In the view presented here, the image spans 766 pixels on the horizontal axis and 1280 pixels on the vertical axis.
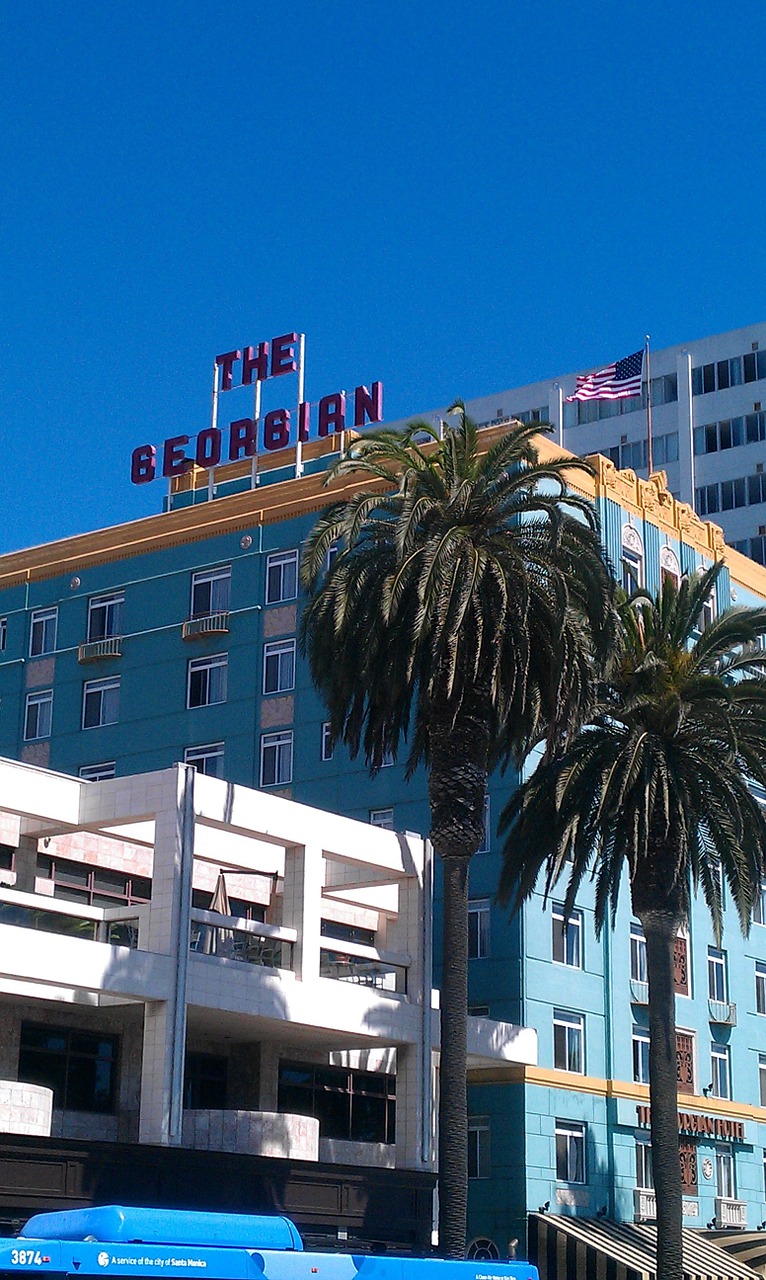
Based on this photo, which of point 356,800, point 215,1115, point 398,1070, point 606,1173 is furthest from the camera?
point 356,800

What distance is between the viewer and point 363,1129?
5338cm

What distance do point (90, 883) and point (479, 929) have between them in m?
13.9

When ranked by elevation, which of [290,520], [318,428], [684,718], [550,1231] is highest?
[318,428]

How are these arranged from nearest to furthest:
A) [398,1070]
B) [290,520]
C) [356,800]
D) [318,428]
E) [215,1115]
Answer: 1. [215,1115]
2. [398,1070]
3. [356,800]
4. [290,520]
5. [318,428]

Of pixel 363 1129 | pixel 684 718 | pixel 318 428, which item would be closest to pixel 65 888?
pixel 363 1129

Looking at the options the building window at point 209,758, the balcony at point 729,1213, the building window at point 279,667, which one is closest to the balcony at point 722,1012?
the balcony at point 729,1213

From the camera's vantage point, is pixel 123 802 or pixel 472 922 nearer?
pixel 123 802

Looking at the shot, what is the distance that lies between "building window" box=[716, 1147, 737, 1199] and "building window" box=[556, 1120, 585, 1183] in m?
7.87

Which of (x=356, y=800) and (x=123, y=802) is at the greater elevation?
(x=356, y=800)

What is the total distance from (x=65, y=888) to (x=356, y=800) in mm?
15175

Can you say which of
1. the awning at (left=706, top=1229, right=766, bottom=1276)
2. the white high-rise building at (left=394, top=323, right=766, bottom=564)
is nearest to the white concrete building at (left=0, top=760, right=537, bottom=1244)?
the awning at (left=706, top=1229, right=766, bottom=1276)

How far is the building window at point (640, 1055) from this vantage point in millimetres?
59781

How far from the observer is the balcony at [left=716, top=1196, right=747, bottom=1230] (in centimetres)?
6094

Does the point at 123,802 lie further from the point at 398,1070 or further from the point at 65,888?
the point at 398,1070
